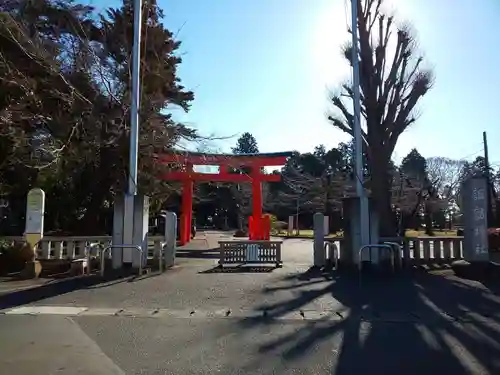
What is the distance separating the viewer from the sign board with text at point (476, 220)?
11336 mm

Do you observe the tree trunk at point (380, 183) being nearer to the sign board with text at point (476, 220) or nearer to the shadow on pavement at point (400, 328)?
the sign board with text at point (476, 220)

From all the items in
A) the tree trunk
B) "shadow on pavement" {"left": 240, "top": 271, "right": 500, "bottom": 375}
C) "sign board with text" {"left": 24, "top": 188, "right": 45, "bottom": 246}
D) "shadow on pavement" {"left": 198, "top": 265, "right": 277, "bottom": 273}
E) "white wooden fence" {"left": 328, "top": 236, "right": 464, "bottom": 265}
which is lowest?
"shadow on pavement" {"left": 240, "top": 271, "right": 500, "bottom": 375}

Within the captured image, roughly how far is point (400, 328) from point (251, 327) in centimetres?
198

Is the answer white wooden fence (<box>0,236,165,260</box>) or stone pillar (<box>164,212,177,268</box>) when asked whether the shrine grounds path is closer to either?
white wooden fence (<box>0,236,165,260</box>)

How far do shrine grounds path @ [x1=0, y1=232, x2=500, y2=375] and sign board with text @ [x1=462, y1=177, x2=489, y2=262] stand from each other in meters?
1.04

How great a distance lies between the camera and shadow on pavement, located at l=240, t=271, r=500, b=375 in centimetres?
498

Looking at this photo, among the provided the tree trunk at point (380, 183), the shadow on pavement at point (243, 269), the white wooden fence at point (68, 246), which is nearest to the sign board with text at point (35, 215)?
the white wooden fence at point (68, 246)

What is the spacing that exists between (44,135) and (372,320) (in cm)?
1316

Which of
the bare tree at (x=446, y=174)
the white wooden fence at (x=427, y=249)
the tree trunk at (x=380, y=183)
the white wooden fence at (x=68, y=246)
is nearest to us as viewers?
the white wooden fence at (x=68, y=246)

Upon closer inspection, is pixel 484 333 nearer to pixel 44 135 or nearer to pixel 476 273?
pixel 476 273

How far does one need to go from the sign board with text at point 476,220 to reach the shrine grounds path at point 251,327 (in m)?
1.04

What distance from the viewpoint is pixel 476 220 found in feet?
37.7

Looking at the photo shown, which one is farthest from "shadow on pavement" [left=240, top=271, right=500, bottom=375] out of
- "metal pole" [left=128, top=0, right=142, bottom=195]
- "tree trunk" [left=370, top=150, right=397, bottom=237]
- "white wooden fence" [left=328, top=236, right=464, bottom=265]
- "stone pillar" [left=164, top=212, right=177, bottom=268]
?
"tree trunk" [left=370, top=150, right=397, bottom=237]

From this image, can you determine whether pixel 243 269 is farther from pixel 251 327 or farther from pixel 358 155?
pixel 251 327
